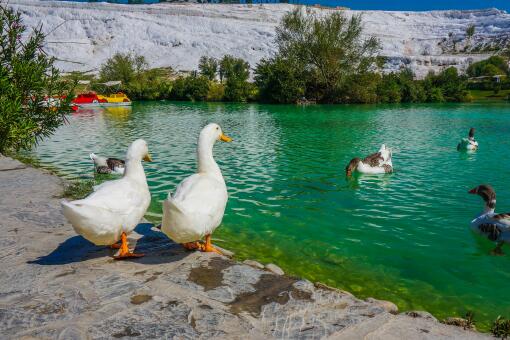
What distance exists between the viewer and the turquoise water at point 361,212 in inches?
262

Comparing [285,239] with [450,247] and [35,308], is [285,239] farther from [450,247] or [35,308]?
[35,308]

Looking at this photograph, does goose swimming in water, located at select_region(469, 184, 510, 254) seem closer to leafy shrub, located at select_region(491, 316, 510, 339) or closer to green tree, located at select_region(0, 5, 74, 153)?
leafy shrub, located at select_region(491, 316, 510, 339)

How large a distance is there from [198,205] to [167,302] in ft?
4.82

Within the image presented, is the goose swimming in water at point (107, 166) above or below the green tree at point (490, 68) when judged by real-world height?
below

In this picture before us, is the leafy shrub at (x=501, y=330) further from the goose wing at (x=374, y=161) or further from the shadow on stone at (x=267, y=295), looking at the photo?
the goose wing at (x=374, y=161)

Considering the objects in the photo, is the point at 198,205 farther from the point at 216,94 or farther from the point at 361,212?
the point at 216,94

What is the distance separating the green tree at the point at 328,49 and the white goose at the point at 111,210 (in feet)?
206

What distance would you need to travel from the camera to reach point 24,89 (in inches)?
343

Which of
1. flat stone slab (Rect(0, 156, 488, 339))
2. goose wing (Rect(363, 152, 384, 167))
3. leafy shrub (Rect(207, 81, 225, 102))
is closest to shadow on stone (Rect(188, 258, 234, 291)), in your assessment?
flat stone slab (Rect(0, 156, 488, 339))

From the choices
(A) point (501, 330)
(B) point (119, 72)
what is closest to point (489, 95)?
(B) point (119, 72)

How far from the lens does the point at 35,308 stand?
13.1 feet

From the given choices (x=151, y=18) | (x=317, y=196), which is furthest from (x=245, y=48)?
(x=317, y=196)

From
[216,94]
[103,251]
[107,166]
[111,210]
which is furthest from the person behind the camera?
[216,94]

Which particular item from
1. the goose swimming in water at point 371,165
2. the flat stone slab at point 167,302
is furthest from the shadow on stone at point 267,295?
the goose swimming in water at point 371,165
